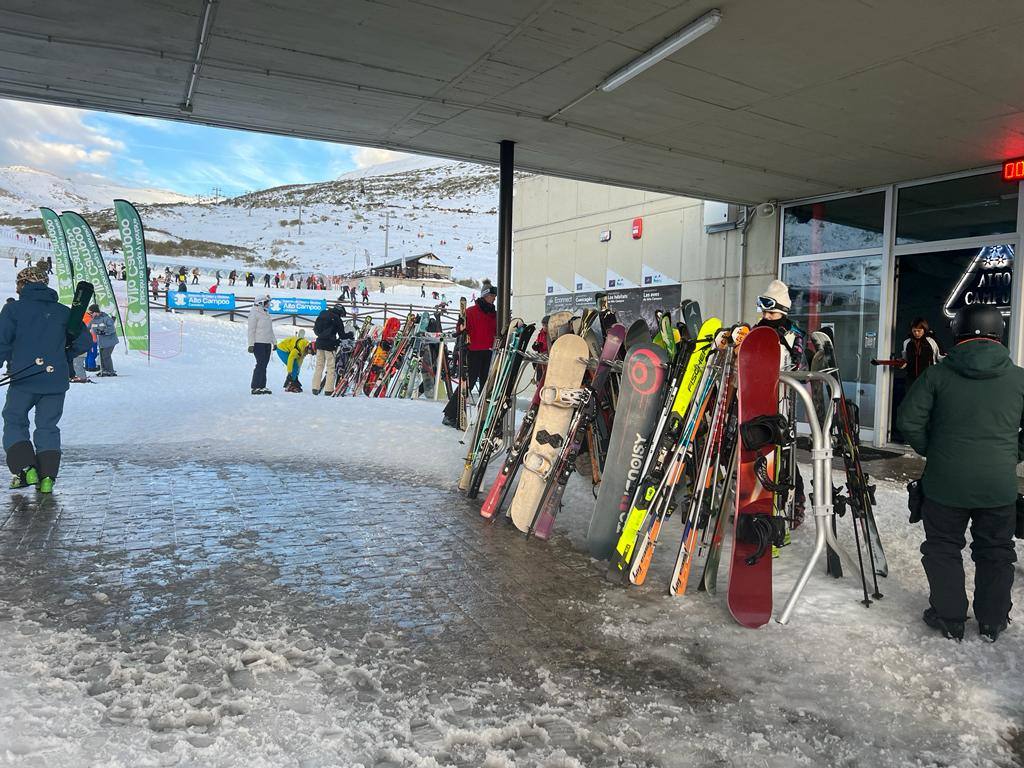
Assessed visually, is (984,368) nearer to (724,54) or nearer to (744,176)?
(724,54)

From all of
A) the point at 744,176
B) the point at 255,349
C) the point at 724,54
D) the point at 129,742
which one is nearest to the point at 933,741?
the point at 129,742

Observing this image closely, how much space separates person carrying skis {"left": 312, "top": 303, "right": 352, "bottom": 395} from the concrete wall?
12.5 ft

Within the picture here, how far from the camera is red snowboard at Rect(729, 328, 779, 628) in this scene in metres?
3.36

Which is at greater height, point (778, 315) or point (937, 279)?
point (937, 279)

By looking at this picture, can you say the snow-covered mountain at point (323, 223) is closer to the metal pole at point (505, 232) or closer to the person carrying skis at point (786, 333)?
the metal pole at point (505, 232)

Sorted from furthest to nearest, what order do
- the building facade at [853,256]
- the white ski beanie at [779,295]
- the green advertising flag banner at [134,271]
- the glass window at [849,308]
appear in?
1. the green advertising flag banner at [134,271]
2. the glass window at [849,308]
3. the building facade at [853,256]
4. the white ski beanie at [779,295]

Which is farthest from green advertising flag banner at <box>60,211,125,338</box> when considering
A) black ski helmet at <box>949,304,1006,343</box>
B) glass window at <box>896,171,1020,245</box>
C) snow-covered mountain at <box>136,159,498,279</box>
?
snow-covered mountain at <box>136,159,498,279</box>

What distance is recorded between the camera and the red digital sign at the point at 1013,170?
696 cm

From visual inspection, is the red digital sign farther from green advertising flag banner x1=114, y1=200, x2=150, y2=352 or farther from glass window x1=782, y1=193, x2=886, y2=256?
green advertising flag banner x1=114, y1=200, x2=150, y2=352

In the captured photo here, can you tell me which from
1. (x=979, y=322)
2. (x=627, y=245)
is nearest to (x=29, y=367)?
(x=979, y=322)

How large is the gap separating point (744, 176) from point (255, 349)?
8.63 meters

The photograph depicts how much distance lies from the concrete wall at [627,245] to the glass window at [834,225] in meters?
0.26

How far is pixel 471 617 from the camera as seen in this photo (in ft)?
11.0

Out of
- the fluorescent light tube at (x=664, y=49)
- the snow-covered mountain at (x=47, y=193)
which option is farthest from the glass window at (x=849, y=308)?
the snow-covered mountain at (x=47, y=193)
